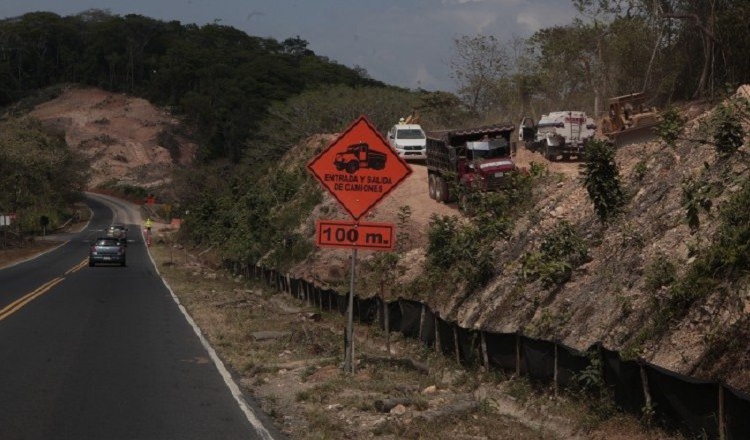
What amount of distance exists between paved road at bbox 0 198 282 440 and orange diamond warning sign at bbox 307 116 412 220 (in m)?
3.13

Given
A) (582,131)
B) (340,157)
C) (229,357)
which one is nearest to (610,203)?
(340,157)

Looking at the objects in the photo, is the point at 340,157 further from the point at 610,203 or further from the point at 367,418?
the point at 610,203

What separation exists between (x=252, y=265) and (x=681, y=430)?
30.7 meters

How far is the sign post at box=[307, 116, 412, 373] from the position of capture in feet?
44.8

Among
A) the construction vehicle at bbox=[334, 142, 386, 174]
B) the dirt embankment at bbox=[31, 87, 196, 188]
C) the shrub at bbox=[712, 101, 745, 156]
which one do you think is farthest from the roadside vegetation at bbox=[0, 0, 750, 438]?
the dirt embankment at bbox=[31, 87, 196, 188]

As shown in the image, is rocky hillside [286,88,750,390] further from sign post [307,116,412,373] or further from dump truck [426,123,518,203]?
dump truck [426,123,518,203]

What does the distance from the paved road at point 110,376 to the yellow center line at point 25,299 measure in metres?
0.07

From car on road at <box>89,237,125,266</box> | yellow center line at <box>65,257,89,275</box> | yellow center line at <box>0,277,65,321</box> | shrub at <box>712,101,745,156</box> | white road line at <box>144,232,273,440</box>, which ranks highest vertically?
shrub at <box>712,101,745,156</box>

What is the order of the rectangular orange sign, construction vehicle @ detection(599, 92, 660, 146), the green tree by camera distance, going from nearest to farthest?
the rectangular orange sign → the green tree → construction vehicle @ detection(599, 92, 660, 146)

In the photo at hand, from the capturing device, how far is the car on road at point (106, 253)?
47531 mm

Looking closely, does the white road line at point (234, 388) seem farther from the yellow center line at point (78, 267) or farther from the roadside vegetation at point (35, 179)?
the roadside vegetation at point (35, 179)

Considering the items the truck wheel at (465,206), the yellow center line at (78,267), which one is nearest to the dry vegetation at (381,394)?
the truck wheel at (465,206)

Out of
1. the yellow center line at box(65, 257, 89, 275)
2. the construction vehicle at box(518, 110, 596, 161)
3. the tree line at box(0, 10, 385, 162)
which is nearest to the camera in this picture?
the construction vehicle at box(518, 110, 596, 161)

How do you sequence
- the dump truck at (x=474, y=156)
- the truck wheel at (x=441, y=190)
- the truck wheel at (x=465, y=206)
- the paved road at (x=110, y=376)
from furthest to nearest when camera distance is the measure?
the truck wheel at (x=441, y=190)
the dump truck at (x=474, y=156)
the truck wheel at (x=465, y=206)
the paved road at (x=110, y=376)
